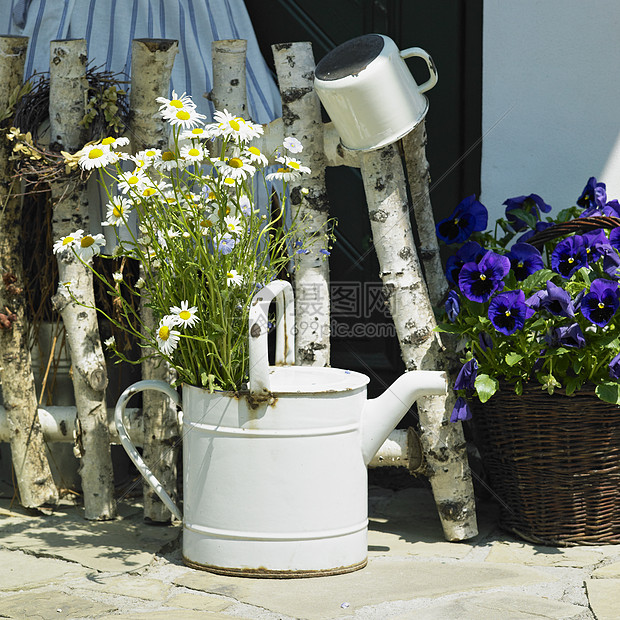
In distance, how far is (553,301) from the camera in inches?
83.9

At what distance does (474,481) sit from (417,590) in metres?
0.81

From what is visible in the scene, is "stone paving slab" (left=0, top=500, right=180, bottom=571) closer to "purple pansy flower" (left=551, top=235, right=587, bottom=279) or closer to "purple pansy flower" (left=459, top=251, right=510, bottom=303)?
"purple pansy flower" (left=459, top=251, right=510, bottom=303)

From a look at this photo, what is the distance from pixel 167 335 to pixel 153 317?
54 cm

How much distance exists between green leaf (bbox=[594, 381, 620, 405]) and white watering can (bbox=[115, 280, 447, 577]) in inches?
14.7

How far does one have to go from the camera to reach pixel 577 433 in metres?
2.21

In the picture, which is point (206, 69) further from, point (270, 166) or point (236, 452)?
point (236, 452)

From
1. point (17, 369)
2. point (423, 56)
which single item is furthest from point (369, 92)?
point (17, 369)

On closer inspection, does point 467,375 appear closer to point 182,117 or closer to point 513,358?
point 513,358

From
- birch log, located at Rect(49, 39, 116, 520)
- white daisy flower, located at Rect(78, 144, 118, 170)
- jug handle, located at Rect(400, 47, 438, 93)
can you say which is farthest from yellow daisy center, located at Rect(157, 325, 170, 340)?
jug handle, located at Rect(400, 47, 438, 93)

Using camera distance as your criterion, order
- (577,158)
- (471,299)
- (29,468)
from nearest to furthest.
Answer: (471,299) < (29,468) < (577,158)

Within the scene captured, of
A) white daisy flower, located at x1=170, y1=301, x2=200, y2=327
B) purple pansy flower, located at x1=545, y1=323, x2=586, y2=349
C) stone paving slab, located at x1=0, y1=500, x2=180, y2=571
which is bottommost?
stone paving slab, located at x1=0, y1=500, x2=180, y2=571

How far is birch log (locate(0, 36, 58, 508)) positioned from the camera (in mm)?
2527

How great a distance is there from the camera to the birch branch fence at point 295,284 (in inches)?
92.2

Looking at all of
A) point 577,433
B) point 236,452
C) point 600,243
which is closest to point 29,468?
point 236,452
